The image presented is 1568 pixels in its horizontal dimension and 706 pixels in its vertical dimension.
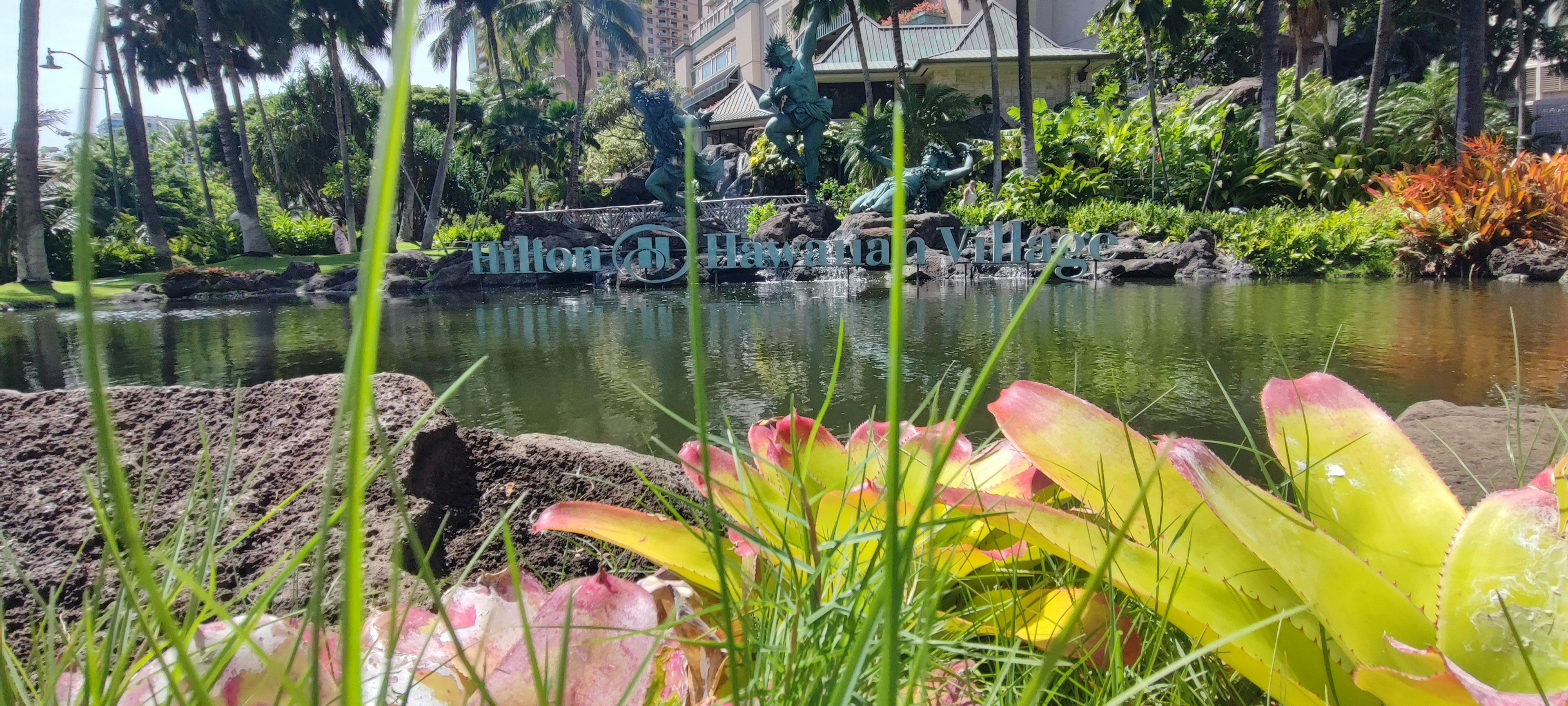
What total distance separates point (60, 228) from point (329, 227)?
1107 cm

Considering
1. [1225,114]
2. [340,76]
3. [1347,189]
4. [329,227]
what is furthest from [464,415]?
[329,227]

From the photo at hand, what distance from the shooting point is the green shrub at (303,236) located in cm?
2691

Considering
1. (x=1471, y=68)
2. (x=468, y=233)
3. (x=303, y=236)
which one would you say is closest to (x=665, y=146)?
(x=468, y=233)

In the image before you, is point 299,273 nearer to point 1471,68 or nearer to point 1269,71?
point 1269,71

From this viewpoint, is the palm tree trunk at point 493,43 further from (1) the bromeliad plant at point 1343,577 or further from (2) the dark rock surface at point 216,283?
(1) the bromeliad plant at point 1343,577

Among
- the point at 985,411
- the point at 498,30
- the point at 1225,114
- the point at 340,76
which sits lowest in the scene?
the point at 985,411

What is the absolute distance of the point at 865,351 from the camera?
3.71m

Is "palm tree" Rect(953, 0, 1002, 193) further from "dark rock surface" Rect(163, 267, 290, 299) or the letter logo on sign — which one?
"dark rock surface" Rect(163, 267, 290, 299)

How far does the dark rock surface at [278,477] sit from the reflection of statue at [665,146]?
52.5 ft

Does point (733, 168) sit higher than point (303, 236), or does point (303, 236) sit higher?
point (733, 168)

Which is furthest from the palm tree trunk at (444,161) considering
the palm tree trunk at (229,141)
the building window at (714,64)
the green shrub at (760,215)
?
the building window at (714,64)

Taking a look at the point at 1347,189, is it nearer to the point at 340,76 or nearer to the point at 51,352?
the point at 51,352

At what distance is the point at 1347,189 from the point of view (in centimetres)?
1546

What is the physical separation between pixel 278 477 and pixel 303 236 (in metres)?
30.7
